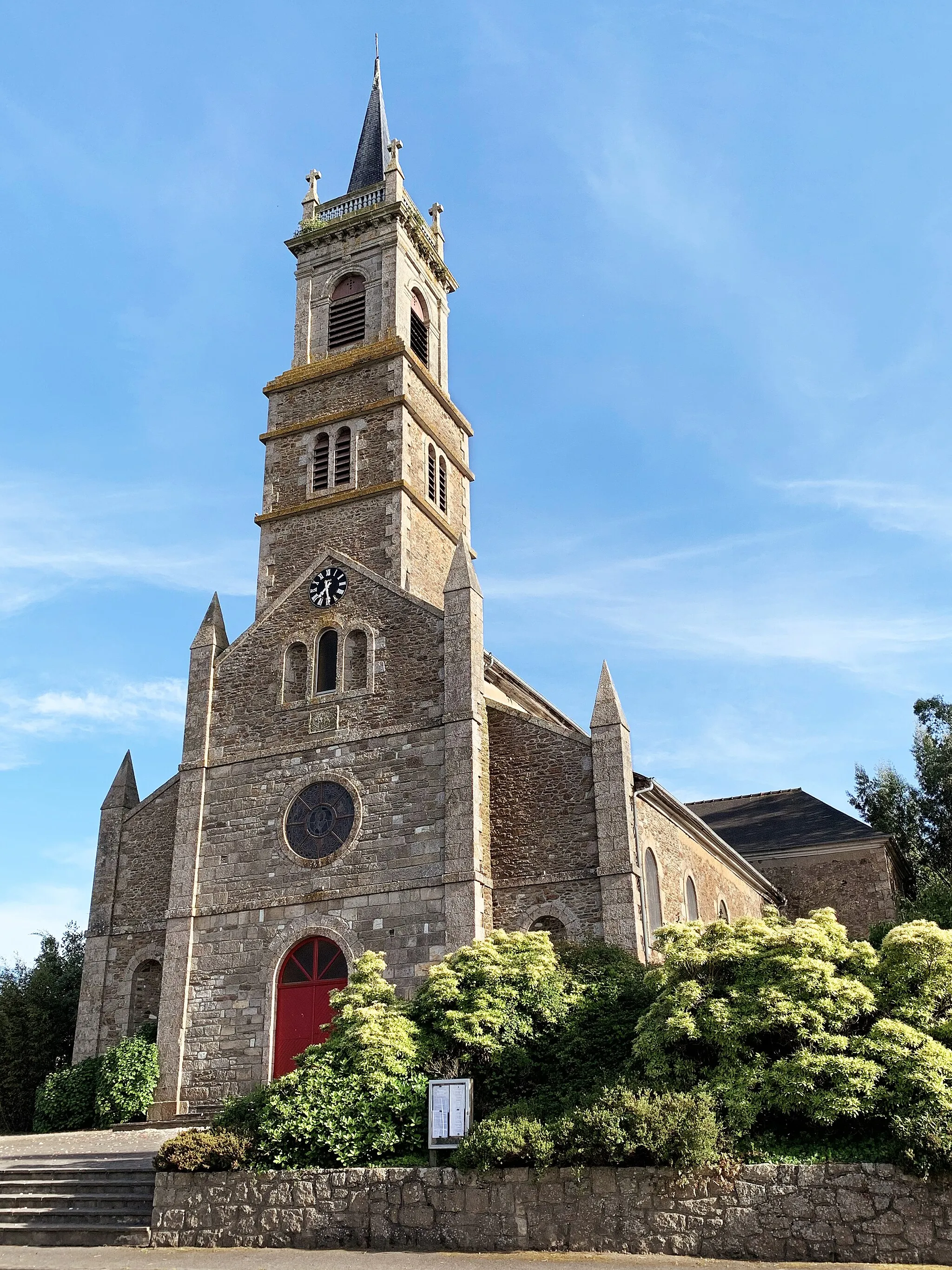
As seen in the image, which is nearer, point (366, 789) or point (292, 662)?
point (366, 789)

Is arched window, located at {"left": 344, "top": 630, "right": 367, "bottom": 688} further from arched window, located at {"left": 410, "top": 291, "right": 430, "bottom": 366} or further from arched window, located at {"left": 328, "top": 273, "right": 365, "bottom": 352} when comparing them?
arched window, located at {"left": 410, "top": 291, "right": 430, "bottom": 366}

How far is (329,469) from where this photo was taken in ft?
97.2

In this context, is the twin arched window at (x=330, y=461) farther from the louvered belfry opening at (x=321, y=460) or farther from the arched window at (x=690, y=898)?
the arched window at (x=690, y=898)

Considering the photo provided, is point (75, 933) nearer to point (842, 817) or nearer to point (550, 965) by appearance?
point (550, 965)

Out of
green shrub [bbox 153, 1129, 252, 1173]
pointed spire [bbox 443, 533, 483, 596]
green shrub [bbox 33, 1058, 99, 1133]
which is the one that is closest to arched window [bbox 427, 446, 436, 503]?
pointed spire [bbox 443, 533, 483, 596]

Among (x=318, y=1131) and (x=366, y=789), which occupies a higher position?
(x=366, y=789)

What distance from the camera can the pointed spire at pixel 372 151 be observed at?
36.4m

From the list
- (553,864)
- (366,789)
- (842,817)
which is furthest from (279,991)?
(842,817)

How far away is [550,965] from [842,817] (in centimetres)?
2554

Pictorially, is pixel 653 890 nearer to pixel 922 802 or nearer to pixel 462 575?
pixel 462 575

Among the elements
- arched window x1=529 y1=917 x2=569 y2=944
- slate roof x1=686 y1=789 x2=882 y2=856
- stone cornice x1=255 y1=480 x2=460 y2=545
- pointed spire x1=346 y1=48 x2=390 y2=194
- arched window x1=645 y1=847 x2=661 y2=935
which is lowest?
arched window x1=529 y1=917 x2=569 y2=944

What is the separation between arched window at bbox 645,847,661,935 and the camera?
2364 centimetres

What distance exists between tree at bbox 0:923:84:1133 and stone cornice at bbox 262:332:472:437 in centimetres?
1652

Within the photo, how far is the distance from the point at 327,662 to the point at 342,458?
6438mm
